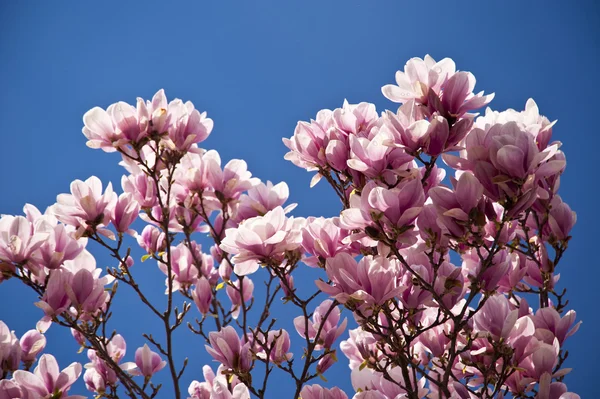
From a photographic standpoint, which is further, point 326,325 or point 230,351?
point 326,325

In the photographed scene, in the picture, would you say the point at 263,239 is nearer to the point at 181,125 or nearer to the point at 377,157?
the point at 377,157

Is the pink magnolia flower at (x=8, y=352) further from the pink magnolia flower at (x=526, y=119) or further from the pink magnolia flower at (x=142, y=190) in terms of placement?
the pink magnolia flower at (x=526, y=119)

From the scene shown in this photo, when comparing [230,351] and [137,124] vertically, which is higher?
[137,124]

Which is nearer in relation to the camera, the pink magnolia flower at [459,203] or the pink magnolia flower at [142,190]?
the pink magnolia flower at [459,203]

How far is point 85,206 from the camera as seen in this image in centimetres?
102

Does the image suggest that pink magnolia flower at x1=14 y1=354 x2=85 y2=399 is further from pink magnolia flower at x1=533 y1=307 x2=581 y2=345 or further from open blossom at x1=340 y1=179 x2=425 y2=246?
pink magnolia flower at x1=533 y1=307 x2=581 y2=345

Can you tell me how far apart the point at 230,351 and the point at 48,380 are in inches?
13.7

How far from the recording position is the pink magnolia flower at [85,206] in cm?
102

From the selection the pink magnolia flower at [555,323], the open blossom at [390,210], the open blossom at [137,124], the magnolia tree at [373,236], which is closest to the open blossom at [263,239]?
the magnolia tree at [373,236]

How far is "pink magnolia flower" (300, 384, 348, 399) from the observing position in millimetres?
942

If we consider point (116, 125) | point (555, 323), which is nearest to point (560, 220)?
point (555, 323)

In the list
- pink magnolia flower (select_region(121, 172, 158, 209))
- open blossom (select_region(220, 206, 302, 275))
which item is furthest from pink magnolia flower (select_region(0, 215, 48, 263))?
open blossom (select_region(220, 206, 302, 275))

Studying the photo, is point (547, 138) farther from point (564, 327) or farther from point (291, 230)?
point (291, 230)

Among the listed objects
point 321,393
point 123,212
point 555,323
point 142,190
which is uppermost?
point 142,190
